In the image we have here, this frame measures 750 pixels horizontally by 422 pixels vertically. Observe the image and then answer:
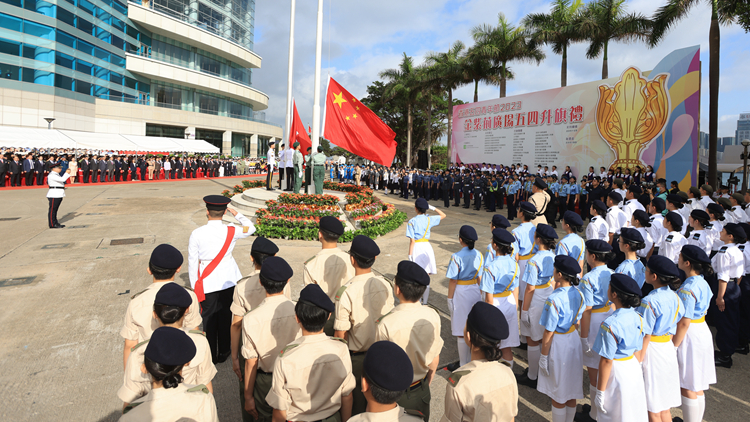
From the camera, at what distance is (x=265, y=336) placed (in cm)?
265

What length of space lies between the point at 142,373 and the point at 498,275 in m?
3.12

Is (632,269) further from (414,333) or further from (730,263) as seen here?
(414,333)

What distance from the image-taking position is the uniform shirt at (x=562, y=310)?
3.18 m

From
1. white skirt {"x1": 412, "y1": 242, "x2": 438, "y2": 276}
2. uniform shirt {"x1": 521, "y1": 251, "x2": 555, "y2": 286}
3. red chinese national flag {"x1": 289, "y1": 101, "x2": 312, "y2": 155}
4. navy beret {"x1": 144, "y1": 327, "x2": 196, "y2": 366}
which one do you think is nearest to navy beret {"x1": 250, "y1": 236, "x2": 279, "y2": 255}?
navy beret {"x1": 144, "y1": 327, "x2": 196, "y2": 366}

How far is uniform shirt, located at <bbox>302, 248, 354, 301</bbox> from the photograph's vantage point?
3650 mm

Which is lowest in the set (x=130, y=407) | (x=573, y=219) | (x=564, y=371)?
(x=564, y=371)

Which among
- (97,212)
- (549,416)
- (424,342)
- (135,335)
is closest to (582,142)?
(549,416)

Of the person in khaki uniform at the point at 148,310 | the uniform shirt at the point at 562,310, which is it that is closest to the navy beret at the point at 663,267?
the uniform shirt at the point at 562,310

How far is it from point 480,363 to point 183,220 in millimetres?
11880

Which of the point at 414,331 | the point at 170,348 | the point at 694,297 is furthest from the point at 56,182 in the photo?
the point at 694,297

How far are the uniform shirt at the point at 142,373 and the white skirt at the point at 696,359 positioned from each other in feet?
13.1

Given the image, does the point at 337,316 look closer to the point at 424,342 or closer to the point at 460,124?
the point at 424,342

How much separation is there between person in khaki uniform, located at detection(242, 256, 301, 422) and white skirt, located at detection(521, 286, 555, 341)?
2.51 meters

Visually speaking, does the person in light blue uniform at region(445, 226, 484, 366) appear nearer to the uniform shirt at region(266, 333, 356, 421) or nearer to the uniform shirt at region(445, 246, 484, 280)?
the uniform shirt at region(445, 246, 484, 280)
